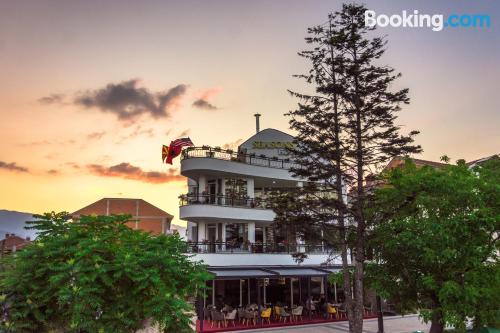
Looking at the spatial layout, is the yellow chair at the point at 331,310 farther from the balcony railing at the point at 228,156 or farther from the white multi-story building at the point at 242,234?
the balcony railing at the point at 228,156

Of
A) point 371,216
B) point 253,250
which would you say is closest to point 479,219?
point 371,216

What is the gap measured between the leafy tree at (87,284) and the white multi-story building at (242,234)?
705 inches

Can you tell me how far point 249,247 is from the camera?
1232 inches

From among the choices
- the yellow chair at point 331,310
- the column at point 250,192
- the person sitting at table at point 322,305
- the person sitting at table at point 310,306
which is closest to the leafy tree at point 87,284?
the person sitting at table at point 310,306

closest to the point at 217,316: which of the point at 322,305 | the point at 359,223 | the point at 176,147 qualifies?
the point at 322,305

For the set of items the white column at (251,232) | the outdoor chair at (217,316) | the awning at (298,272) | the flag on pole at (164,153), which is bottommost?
the outdoor chair at (217,316)

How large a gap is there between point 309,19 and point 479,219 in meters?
15.7

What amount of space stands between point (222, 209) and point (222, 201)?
106cm

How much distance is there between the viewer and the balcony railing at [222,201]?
3092 centimetres

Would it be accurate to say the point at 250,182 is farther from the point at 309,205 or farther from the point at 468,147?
the point at 468,147

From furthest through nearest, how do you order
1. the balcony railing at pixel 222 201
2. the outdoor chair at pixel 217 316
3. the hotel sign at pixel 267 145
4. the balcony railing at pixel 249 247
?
the hotel sign at pixel 267 145, the balcony railing at pixel 222 201, the balcony railing at pixel 249 247, the outdoor chair at pixel 217 316

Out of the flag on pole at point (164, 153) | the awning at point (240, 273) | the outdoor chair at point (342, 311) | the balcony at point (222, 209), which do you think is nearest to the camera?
the awning at point (240, 273)

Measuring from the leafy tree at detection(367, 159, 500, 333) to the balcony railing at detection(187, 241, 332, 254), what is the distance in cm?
1451

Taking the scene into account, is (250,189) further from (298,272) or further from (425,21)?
(425,21)
